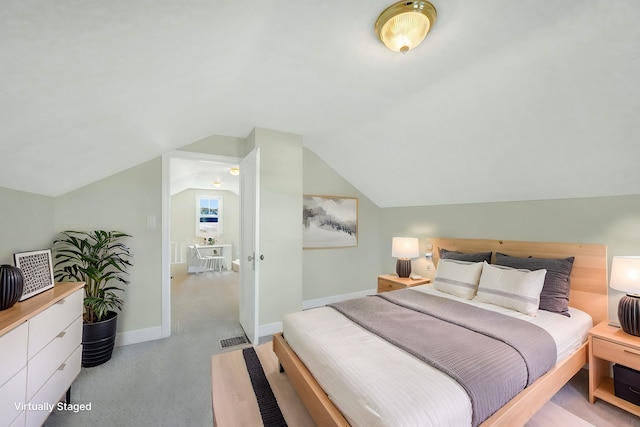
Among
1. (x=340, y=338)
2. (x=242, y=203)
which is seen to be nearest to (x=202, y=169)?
(x=242, y=203)

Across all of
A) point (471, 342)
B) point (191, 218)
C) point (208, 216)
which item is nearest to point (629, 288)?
point (471, 342)

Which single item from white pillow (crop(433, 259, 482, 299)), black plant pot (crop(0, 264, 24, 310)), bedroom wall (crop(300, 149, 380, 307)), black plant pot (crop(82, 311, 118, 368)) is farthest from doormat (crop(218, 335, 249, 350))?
white pillow (crop(433, 259, 482, 299))

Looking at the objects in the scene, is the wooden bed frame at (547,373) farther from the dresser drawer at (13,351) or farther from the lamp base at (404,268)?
the dresser drawer at (13,351)

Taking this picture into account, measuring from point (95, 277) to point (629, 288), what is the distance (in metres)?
4.34

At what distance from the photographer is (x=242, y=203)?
326 cm

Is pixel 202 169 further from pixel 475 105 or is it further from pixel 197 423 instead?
pixel 475 105

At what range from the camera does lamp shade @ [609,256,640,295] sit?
69.3 inches

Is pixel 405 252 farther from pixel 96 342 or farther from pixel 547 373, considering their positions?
pixel 96 342

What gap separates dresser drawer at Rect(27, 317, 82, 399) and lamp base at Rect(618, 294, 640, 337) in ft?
12.3

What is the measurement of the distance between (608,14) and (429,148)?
5.00ft

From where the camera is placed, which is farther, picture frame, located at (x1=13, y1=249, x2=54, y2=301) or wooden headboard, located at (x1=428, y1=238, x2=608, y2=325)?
wooden headboard, located at (x1=428, y1=238, x2=608, y2=325)

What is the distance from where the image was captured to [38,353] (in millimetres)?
1478

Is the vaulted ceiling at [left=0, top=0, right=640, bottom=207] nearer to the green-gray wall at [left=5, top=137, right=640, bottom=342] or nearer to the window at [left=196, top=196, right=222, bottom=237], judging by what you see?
the green-gray wall at [left=5, top=137, right=640, bottom=342]

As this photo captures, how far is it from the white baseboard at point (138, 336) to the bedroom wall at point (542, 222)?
347 cm
